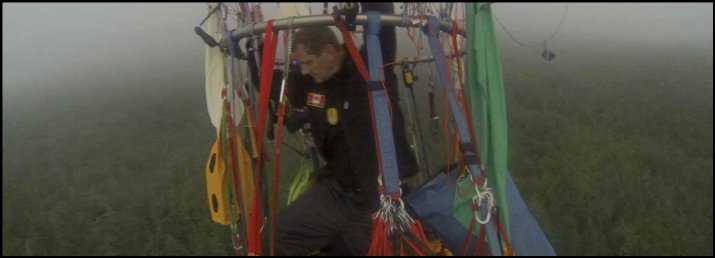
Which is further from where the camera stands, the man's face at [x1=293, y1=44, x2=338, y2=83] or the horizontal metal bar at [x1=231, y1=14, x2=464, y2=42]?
the man's face at [x1=293, y1=44, x2=338, y2=83]

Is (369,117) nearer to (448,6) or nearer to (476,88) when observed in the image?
(476,88)

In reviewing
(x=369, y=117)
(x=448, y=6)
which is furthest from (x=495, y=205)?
(x=448, y=6)

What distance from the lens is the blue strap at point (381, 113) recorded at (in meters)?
1.78

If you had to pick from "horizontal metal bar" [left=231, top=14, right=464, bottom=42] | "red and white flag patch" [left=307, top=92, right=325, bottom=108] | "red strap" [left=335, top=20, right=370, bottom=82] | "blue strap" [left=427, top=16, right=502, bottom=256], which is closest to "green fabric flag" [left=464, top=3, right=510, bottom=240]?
"blue strap" [left=427, top=16, right=502, bottom=256]

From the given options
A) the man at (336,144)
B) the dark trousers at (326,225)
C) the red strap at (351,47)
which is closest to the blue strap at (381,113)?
the red strap at (351,47)

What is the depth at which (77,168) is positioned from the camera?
5598 millimetres

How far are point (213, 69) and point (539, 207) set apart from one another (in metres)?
2.69

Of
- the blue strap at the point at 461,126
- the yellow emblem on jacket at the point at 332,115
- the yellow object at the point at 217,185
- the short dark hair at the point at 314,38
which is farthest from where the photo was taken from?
the yellow object at the point at 217,185

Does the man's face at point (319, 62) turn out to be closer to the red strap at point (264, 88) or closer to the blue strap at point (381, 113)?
the red strap at point (264, 88)

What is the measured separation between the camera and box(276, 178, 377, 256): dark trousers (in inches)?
96.7

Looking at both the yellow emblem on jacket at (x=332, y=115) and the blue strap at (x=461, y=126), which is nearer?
the blue strap at (x=461, y=126)

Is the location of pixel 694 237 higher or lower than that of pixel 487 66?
lower

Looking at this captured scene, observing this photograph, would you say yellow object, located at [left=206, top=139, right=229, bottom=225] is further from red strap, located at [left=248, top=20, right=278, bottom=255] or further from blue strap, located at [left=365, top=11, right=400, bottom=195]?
blue strap, located at [left=365, top=11, right=400, bottom=195]

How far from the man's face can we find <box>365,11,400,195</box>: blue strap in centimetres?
35
